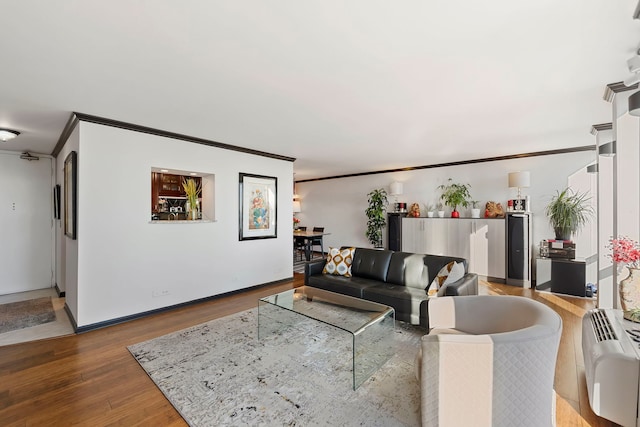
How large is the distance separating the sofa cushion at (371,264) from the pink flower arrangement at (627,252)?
7.57 ft

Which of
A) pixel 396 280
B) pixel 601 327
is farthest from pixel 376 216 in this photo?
pixel 601 327

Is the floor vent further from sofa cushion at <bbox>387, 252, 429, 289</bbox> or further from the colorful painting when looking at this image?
the colorful painting

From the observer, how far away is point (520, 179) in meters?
5.16

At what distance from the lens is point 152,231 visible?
3885 mm

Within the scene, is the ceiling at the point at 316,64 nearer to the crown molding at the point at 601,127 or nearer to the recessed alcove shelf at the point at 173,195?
the crown molding at the point at 601,127

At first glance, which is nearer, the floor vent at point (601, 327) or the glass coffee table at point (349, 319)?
the floor vent at point (601, 327)

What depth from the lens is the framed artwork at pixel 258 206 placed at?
4.98 meters

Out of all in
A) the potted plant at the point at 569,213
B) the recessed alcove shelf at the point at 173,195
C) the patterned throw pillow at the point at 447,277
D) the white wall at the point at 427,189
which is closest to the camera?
the patterned throw pillow at the point at 447,277

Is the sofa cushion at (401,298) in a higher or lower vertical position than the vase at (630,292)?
lower

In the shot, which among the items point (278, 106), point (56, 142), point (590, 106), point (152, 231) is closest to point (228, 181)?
point (152, 231)

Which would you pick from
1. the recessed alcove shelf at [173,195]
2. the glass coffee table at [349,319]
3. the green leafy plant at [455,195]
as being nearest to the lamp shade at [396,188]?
the green leafy plant at [455,195]

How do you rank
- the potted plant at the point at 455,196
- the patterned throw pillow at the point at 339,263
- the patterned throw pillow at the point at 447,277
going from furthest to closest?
the potted plant at the point at 455,196, the patterned throw pillow at the point at 339,263, the patterned throw pillow at the point at 447,277

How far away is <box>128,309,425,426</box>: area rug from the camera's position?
1.97 meters

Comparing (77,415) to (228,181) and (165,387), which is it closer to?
(165,387)
